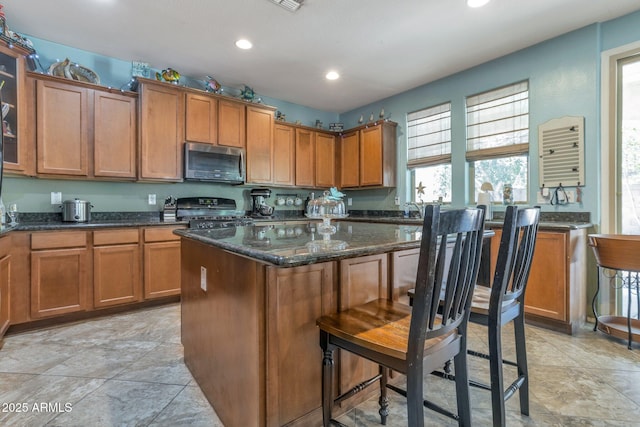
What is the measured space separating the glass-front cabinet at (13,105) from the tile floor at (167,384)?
60.2 inches

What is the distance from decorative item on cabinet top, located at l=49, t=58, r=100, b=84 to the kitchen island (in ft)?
8.83

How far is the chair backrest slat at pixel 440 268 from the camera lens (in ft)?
3.04

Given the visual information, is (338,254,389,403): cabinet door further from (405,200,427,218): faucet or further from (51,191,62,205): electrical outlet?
(51,191,62,205): electrical outlet

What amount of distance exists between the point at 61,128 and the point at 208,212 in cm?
171

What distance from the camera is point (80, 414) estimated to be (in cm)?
159

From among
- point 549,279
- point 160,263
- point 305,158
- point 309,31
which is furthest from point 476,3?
point 160,263

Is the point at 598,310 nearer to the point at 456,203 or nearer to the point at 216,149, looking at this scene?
the point at 456,203

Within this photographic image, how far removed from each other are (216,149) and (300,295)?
3002 mm

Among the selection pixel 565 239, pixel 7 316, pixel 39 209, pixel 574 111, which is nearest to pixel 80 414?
pixel 7 316

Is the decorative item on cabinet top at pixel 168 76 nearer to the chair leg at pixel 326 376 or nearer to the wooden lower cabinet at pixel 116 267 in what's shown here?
the wooden lower cabinet at pixel 116 267

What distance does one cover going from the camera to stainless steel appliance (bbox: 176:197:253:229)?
3684 millimetres

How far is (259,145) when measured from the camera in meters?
4.28

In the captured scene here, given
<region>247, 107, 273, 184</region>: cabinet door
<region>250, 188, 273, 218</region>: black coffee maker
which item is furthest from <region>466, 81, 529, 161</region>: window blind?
<region>250, 188, 273, 218</region>: black coffee maker

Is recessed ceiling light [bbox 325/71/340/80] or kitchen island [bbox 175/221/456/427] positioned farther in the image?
recessed ceiling light [bbox 325/71/340/80]
